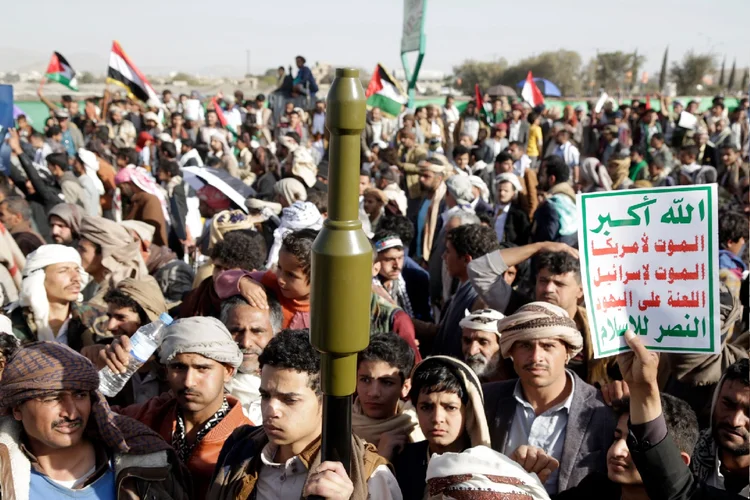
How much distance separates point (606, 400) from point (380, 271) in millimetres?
2338

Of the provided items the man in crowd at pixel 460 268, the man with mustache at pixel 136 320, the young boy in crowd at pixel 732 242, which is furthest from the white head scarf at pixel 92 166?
the young boy in crowd at pixel 732 242

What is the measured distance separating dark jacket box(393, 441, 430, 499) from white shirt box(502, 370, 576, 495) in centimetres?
34

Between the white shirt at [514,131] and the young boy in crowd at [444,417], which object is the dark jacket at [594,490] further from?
the white shirt at [514,131]

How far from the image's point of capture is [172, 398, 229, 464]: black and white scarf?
10.6 feet

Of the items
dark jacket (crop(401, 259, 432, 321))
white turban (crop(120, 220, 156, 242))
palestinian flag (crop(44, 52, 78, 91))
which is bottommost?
dark jacket (crop(401, 259, 432, 321))

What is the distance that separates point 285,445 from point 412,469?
→ 22.9 inches

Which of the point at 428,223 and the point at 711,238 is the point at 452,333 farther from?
the point at 428,223

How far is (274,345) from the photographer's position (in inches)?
115

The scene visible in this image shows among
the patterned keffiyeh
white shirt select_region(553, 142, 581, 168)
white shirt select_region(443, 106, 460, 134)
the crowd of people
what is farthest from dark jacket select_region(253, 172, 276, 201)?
white shirt select_region(443, 106, 460, 134)

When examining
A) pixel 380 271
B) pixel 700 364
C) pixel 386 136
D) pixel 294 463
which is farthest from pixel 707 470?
pixel 386 136

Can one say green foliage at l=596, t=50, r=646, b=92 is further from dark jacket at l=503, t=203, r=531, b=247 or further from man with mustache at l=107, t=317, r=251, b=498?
man with mustache at l=107, t=317, r=251, b=498

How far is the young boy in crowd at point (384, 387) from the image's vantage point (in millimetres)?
3441

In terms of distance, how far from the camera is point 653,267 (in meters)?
2.71

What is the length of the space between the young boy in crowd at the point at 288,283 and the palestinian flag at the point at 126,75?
9873 millimetres
